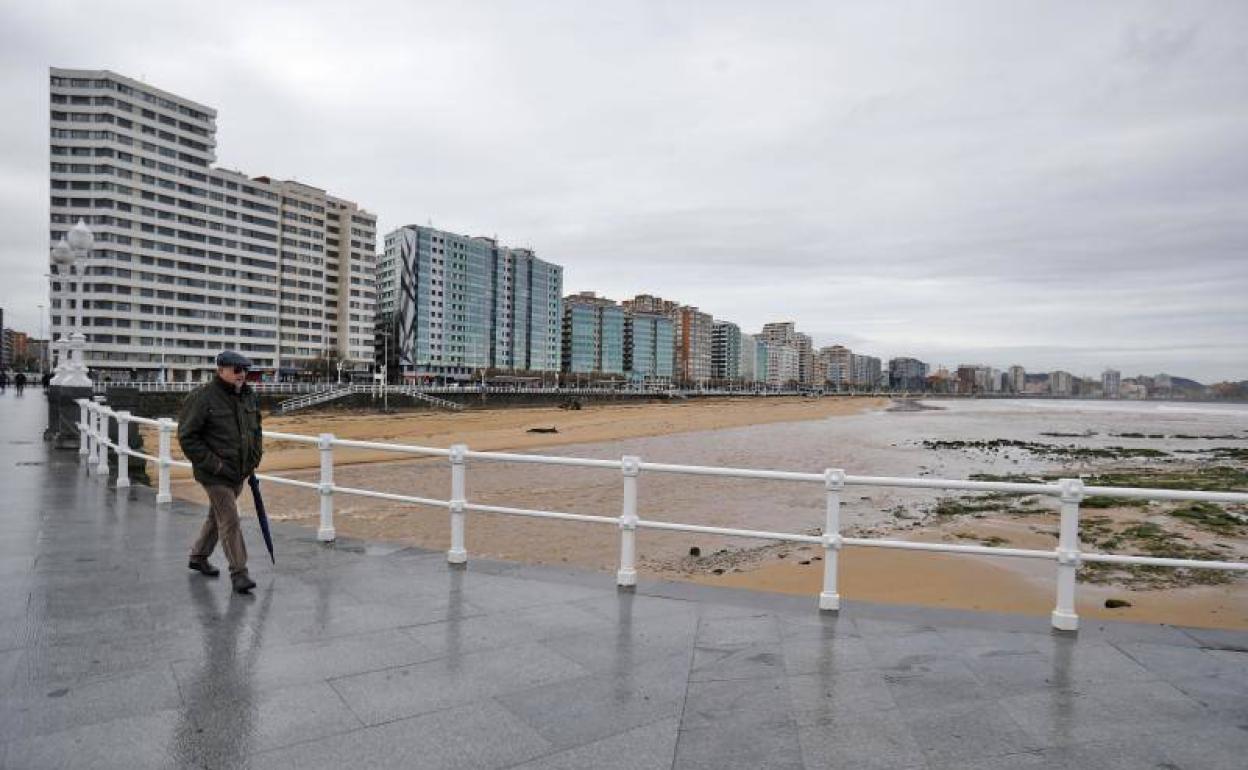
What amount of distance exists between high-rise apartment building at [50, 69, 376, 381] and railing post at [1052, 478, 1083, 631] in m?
87.9

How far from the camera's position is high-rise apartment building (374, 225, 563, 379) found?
130250 mm

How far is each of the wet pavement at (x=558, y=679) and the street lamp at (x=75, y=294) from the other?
11.2m

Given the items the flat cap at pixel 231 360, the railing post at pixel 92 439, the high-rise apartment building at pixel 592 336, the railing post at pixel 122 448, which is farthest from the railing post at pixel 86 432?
the high-rise apartment building at pixel 592 336

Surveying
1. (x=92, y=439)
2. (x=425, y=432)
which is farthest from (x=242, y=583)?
(x=425, y=432)

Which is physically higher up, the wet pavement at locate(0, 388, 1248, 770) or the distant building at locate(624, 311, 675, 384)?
the distant building at locate(624, 311, 675, 384)

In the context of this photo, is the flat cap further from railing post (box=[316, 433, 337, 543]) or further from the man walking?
railing post (box=[316, 433, 337, 543])

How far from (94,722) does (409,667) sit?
4.57 feet

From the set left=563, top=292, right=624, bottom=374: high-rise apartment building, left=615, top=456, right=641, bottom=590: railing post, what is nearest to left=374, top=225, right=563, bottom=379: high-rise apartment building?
left=563, top=292, right=624, bottom=374: high-rise apartment building

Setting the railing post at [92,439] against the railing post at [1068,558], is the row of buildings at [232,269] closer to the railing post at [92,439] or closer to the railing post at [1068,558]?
the railing post at [92,439]

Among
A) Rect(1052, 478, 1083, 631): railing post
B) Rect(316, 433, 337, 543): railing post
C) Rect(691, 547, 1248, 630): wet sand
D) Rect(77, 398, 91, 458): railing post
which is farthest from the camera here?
Rect(77, 398, 91, 458): railing post

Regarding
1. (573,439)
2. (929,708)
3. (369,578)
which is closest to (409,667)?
(369,578)

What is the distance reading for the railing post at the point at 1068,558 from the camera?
4.84 m

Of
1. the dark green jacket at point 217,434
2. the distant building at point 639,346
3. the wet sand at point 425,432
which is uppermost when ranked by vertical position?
the distant building at point 639,346

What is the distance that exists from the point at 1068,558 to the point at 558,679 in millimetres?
3459
